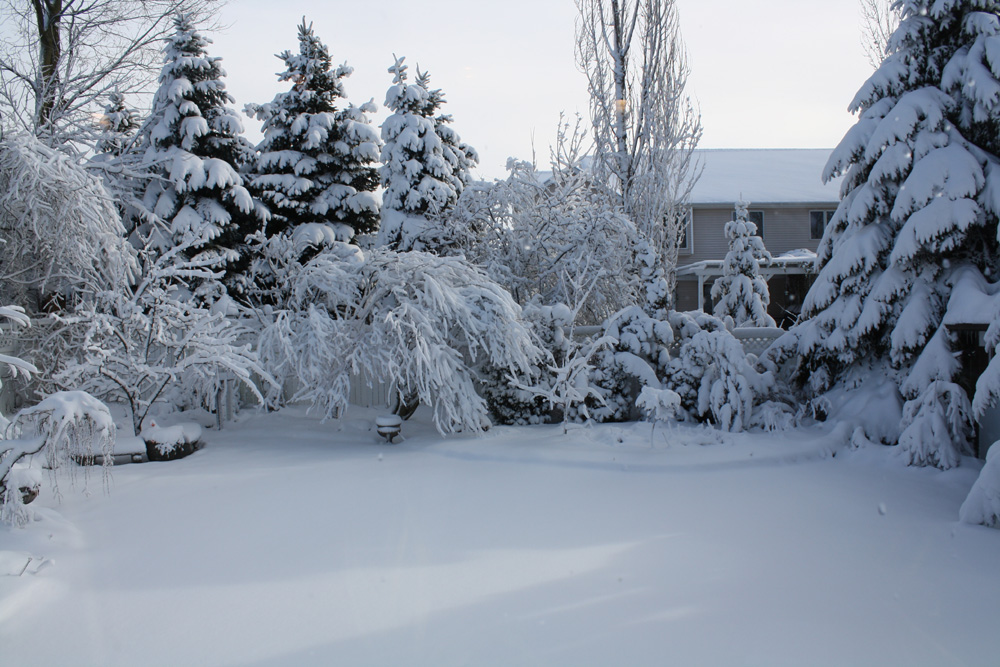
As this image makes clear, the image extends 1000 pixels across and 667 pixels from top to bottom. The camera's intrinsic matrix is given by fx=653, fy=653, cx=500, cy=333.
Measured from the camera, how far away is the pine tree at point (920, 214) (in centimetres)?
716

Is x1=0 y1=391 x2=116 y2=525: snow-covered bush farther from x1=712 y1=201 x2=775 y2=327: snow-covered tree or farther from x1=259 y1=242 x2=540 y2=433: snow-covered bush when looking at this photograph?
x1=712 y1=201 x2=775 y2=327: snow-covered tree

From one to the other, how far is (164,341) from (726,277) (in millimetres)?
14428

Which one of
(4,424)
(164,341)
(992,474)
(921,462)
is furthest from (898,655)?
(164,341)

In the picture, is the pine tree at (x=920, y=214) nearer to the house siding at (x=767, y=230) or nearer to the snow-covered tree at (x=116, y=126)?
the snow-covered tree at (x=116, y=126)

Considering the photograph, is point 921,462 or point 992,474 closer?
point 992,474

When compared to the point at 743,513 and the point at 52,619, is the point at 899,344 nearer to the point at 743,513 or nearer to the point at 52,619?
the point at 743,513

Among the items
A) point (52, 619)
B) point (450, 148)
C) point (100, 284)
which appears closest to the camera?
point (52, 619)

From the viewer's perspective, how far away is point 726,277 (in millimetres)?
18016

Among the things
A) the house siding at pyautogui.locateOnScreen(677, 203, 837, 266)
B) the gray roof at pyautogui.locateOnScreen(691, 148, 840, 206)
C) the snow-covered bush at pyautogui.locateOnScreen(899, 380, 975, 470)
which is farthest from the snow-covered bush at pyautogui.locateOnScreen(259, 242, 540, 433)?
the house siding at pyautogui.locateOnScreen(677, 203, 837, 266)

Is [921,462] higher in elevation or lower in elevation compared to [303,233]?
lower

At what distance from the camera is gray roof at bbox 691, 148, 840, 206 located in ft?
72.8

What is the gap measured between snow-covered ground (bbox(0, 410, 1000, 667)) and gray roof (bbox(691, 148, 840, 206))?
1623 centimetres

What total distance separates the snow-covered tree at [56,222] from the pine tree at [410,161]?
266 inches

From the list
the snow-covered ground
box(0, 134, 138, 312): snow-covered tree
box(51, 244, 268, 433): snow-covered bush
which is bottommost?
the snow-covered ground
